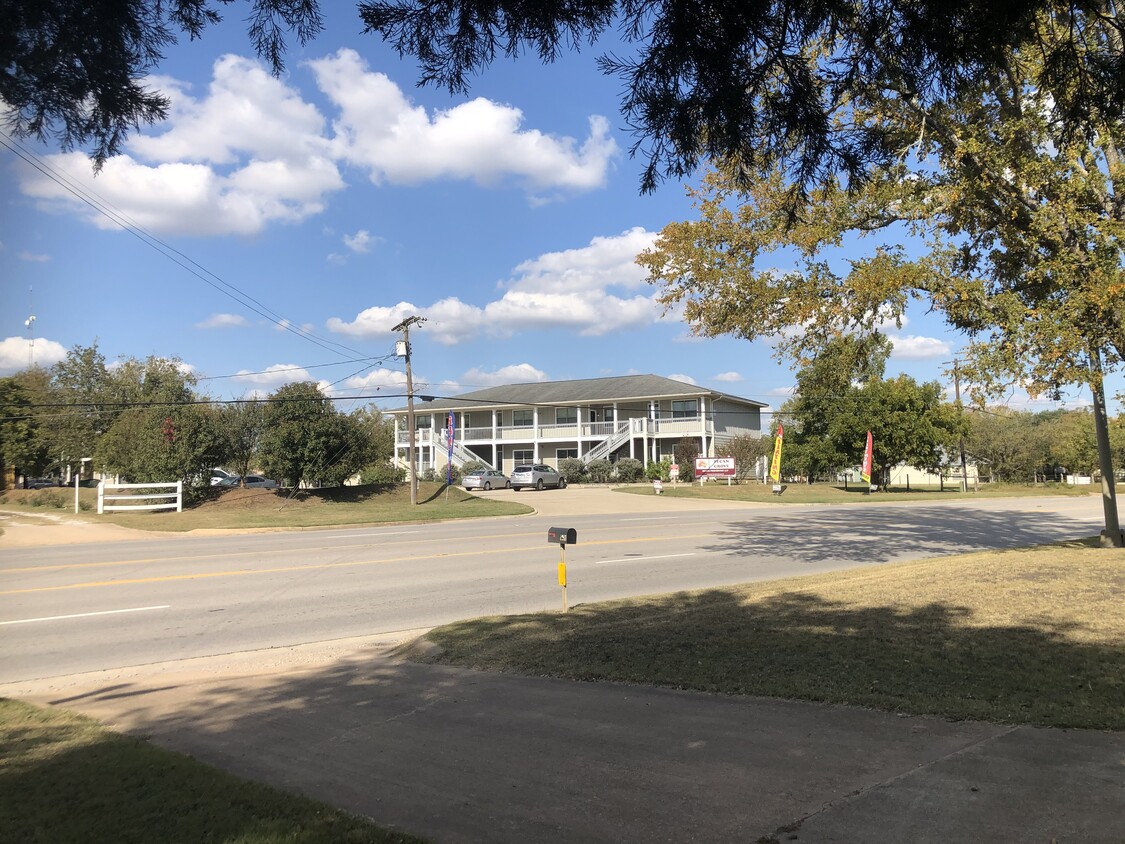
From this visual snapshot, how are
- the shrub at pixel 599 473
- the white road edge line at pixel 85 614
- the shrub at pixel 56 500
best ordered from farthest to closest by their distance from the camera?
1. the shrub at pixel 599 473
2. the shrub at pixel 56 500
3. the white road edge line at pixel 85 614

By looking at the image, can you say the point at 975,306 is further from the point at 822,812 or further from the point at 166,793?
the point at 166,793

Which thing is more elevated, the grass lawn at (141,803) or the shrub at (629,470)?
the shrub at (629,470)

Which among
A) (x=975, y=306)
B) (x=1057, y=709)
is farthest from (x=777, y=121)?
(x=975, y=306)

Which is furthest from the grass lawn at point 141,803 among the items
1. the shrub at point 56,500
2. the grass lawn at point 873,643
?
the shrub at point 56,500

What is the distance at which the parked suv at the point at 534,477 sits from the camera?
47062 millimetres

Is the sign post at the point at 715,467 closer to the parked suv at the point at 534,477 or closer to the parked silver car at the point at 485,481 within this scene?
the parked suv at the point at 534,477

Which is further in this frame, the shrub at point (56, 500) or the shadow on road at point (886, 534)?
the shrub at point (56, 500)

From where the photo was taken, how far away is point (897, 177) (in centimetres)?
1251

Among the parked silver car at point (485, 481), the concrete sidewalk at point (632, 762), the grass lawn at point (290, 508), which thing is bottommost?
the concrete sidewalk at point (632, 762)

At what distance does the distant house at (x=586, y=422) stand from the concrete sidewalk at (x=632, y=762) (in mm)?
45768

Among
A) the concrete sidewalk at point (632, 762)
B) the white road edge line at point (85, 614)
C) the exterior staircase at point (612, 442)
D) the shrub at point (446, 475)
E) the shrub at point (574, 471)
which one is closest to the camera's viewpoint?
the concrete sidewalk at point (632, 762)

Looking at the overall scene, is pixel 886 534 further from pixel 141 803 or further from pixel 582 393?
pixel 582 393

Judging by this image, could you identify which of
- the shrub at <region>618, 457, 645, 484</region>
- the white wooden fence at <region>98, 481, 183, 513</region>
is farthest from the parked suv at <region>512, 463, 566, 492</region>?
the white wooden fence at <region>98, 481, 183, 513</region>

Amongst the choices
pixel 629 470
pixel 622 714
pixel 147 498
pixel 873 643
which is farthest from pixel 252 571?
pixel 629 470
